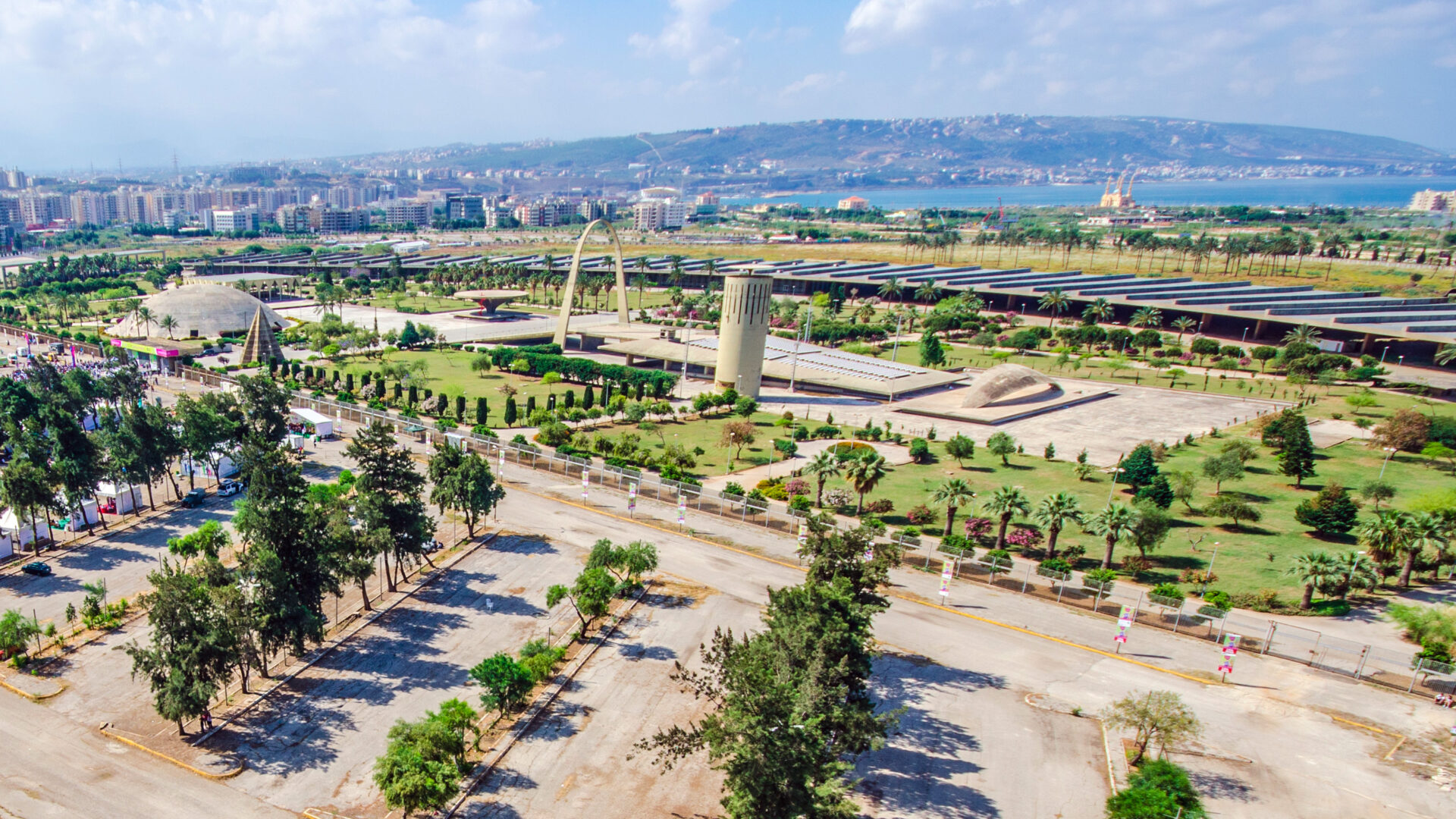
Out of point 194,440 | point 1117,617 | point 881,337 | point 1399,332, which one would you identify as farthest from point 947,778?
point 1399,332

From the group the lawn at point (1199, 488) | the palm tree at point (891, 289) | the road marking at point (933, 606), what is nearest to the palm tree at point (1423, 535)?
the lawn at point (1199, 488)

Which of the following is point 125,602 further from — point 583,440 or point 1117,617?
point 1117,617

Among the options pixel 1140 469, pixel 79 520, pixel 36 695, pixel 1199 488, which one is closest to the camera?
pixel 36 695

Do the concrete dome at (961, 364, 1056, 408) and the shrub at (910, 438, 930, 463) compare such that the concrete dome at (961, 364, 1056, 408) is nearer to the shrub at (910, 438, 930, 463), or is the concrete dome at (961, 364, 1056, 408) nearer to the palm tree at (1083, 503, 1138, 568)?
the shrub at (910, 438, 930, 463)

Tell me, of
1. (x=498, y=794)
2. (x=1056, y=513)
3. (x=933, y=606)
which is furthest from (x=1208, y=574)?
(x=498, y=794)

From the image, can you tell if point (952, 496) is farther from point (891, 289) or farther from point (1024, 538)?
point (891, 289)

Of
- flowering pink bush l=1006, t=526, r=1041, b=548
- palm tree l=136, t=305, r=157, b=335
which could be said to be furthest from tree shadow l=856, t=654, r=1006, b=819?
palm tree l=136, t=305, r=157, b=335

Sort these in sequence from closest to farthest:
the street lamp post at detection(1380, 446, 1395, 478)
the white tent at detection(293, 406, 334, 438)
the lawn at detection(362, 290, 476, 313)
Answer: the street lamp post at detection(1380, 446, 1395, 478)
the white tent at detection(293, 406, 334, 438)
the lawn at detection(362, 290, 476, 313)
